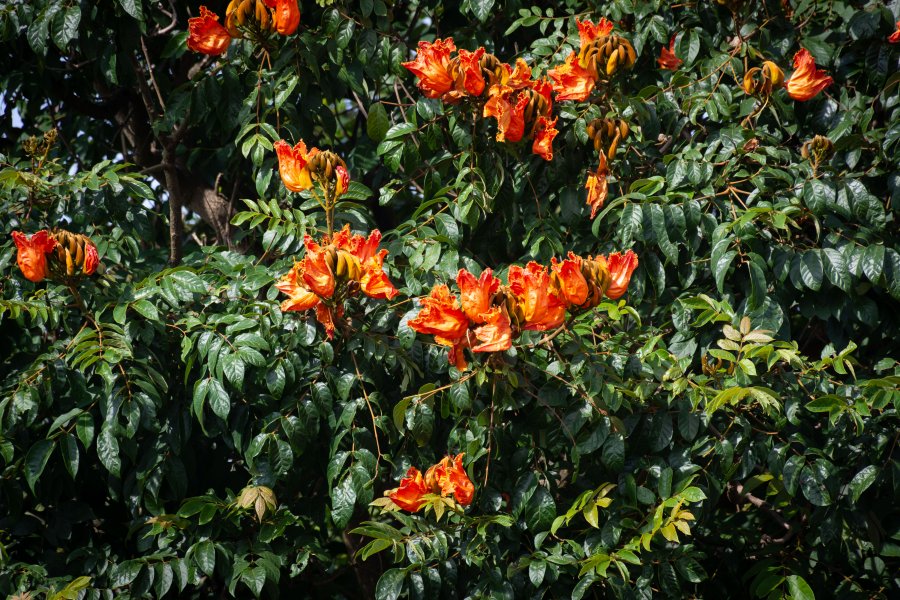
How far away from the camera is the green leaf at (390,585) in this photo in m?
2.56

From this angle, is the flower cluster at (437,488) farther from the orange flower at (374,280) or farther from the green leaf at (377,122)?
the green leaf at (377,122)

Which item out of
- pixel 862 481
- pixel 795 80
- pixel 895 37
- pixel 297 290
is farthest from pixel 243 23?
pixel 862 481

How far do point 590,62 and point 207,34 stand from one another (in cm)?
120

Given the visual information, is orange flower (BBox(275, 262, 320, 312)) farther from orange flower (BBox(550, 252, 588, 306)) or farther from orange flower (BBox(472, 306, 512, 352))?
orange flower (BBox(550, 252, 588, 306))

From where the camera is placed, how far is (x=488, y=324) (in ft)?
7.82

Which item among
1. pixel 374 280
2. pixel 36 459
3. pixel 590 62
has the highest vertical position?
pixel 590 62

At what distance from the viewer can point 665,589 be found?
261cm

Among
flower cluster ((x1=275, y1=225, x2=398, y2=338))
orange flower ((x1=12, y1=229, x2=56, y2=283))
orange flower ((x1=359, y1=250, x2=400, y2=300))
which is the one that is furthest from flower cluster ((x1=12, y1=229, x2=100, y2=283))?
orange flower ((x1=359, y1=250, x2=400, y2=300))

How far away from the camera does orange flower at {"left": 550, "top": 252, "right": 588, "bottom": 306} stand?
2.38 metres

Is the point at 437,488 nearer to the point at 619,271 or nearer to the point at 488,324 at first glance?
the point at 488,324

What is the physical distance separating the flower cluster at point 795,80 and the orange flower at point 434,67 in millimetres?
934

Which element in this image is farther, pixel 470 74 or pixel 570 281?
pixel 470 74

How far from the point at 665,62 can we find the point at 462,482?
1.69 meters

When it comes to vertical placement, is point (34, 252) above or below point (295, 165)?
below
